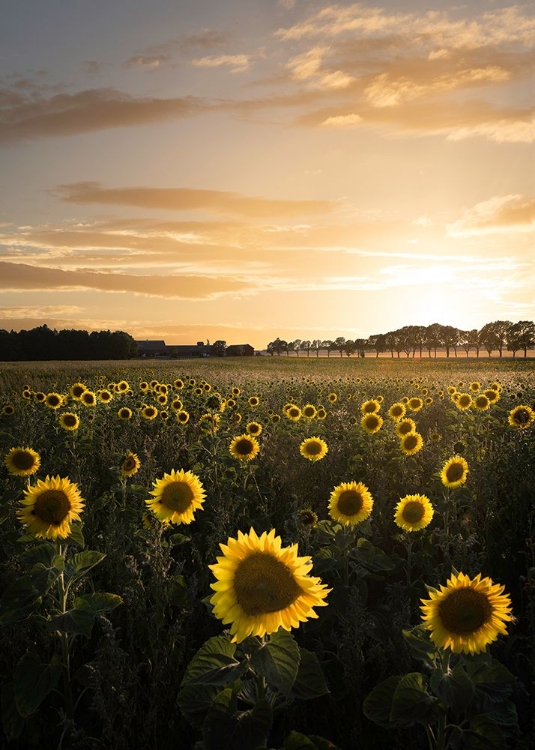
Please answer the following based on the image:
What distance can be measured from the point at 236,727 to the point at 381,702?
2.55 ft

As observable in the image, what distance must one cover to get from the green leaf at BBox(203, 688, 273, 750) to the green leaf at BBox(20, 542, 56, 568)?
1.55 metres

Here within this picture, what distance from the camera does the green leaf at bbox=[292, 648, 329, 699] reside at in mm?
2229

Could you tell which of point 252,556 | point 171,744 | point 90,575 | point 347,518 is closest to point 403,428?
point 347,518

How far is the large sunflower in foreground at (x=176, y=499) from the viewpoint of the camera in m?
4.04

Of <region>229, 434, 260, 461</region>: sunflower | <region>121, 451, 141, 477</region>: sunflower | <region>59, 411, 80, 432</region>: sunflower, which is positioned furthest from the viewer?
<region>59, 411, 80, 432</region>: sunflower

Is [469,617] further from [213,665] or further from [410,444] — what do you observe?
[410,444]

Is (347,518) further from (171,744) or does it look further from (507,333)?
(507,333)

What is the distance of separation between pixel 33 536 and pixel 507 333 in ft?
497

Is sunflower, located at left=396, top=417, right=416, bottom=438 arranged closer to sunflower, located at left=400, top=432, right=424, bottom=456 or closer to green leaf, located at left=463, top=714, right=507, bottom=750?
sunflower, located at left=400, top=432, right=424, bottom=456

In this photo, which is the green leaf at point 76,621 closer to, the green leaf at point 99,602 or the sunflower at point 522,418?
the green leaf at point 99,602

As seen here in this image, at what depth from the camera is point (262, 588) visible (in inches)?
81.5

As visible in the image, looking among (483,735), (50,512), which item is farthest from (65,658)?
(483,735)

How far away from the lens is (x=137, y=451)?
838 centimetres

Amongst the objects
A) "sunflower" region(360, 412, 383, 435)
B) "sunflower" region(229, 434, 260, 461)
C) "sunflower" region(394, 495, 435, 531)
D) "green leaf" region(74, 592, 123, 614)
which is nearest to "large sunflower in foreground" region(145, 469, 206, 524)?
"green leaf" region(74, 592, 123, 614)
